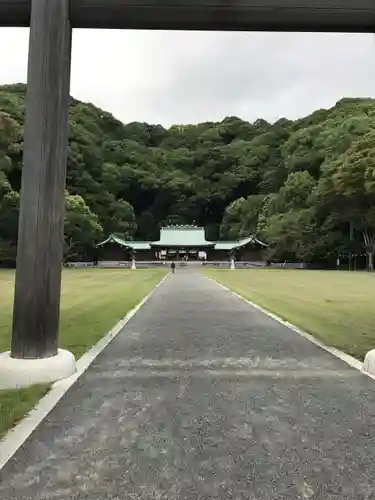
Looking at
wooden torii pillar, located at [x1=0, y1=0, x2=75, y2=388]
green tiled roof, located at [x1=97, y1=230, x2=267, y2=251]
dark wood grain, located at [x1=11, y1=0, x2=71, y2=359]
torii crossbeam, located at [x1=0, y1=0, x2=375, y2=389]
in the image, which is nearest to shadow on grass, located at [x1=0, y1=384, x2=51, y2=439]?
torii crossbeam, located at [x1=0, y1=0, x2=375, y2=389]

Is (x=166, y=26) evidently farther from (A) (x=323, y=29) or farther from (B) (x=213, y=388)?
(B) (x=213, y=388)

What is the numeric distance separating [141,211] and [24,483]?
86030 millimetres

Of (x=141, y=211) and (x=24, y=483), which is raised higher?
(x=141, y=211)

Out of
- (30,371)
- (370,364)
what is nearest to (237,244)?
(370,364)

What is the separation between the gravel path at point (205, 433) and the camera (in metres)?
3.07

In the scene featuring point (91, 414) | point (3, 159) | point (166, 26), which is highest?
point (3, 159)

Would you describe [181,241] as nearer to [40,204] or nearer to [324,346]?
[324,346]

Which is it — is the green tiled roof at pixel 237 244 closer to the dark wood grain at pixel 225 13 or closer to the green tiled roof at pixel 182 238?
the green tiled roof at pixel 182 238

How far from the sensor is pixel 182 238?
7356 centimetres

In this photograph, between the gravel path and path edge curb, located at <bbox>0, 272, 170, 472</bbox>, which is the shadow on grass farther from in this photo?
the gravel path

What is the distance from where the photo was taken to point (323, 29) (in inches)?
248

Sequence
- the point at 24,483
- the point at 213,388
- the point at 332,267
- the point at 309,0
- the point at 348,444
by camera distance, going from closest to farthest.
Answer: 1. the point at 24,483
2. the point at 348,444
3. the point at 213,388
4. the point at 309,0
5. the point at 332,267

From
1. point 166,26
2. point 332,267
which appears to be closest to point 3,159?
point 332,267

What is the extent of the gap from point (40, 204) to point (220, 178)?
8404 centimetres
